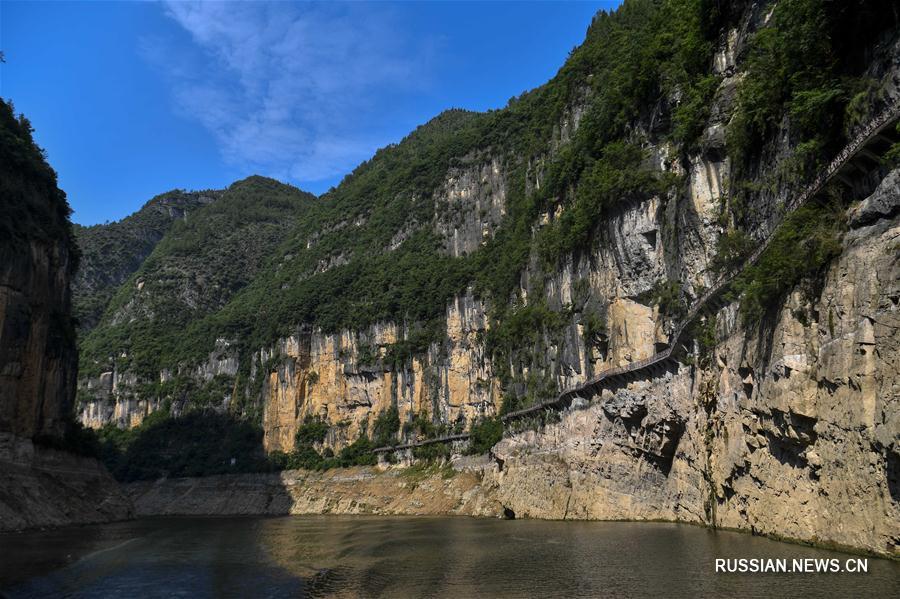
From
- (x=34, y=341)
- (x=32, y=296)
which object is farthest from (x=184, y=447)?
(x=32, y=296)

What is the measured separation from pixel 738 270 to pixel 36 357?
60614mm

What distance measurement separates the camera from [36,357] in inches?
2499

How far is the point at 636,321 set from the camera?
56.7 m

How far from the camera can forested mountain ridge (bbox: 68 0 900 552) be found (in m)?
28.4

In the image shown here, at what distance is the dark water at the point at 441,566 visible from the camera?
25.0 metres

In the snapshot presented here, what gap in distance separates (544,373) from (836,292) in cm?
4971

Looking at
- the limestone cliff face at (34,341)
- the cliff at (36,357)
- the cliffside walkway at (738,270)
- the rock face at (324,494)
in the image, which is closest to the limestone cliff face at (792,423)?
the cliffside walkway at (738,270)

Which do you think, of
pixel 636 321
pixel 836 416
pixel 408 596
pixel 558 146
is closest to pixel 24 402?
pixel 408 596

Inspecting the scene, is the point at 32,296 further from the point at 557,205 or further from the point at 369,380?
the point at 369,380

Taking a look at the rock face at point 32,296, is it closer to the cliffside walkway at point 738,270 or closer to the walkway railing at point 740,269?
the cliffside walkway at point 738,270

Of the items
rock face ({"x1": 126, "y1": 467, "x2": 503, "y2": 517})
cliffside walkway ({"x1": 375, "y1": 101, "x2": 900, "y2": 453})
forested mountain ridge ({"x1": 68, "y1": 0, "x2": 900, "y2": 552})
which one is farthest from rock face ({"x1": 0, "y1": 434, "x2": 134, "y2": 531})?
cliffside walkway ({"x1": 375, "y1": 101, "x2": 900, "y2": 453})

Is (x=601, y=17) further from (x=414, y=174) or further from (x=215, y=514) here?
(x=215, y=514)

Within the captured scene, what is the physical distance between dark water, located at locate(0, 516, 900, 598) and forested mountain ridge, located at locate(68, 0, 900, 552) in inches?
144

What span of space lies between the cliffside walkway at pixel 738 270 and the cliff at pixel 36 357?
4656cm
